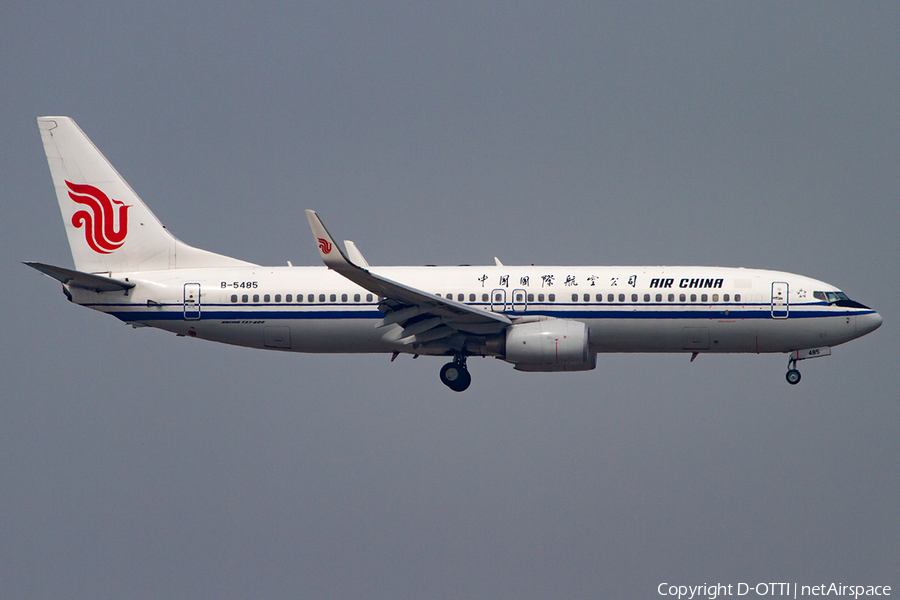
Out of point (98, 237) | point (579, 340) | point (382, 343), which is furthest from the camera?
point (98, 237)

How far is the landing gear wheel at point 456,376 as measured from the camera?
1751 inches

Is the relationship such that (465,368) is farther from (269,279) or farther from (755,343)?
(755,343)

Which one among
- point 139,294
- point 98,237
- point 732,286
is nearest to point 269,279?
point 139,294

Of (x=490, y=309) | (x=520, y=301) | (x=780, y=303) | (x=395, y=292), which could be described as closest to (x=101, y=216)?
(x=395, y=292)

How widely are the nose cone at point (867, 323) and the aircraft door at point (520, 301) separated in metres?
12.8

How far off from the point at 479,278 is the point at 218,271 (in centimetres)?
1080

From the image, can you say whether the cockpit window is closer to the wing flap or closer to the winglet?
the wing flap

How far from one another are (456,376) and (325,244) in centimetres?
911

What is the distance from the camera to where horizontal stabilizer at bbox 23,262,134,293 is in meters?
43.1

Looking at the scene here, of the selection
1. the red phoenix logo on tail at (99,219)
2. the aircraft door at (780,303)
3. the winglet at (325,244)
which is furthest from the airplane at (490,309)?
the winglet at (325,244)

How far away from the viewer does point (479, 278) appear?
4412 centimetres

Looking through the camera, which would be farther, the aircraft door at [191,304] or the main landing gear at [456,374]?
the aircraft door at [191,304]

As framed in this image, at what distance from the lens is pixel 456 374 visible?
44.5 meters

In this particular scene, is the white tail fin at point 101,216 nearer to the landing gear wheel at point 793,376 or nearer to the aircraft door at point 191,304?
the aircraft door at point 191,304
